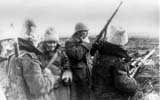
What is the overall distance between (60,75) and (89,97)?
16cm

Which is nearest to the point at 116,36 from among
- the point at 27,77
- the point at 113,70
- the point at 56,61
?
the point at 113,70

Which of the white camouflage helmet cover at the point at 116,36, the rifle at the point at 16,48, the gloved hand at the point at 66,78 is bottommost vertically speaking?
the gloved hand at the point at 66,78

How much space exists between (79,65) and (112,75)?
0.47ft

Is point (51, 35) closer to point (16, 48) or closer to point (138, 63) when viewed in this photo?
point (16, 48)

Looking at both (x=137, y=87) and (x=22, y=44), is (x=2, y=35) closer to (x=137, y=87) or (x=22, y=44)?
(x=22, y=44)

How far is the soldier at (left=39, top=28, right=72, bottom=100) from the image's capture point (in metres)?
2.96

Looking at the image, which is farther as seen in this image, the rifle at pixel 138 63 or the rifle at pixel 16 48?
the rifle at pixel 138 63

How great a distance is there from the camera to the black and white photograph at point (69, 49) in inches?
116

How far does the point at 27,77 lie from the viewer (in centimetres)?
295

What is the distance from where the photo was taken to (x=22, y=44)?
9.68 ft

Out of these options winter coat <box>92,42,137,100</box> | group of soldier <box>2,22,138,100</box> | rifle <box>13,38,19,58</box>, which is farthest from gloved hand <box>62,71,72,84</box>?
rifle <box>13,38,19,58</box>

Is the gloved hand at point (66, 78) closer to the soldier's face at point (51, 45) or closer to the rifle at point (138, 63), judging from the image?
the soldier's face at point (51, 45)

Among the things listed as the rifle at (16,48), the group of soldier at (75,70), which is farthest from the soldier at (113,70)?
the rifle at (16,48)

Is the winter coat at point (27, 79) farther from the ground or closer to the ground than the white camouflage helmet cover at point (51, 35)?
closer to the ground
